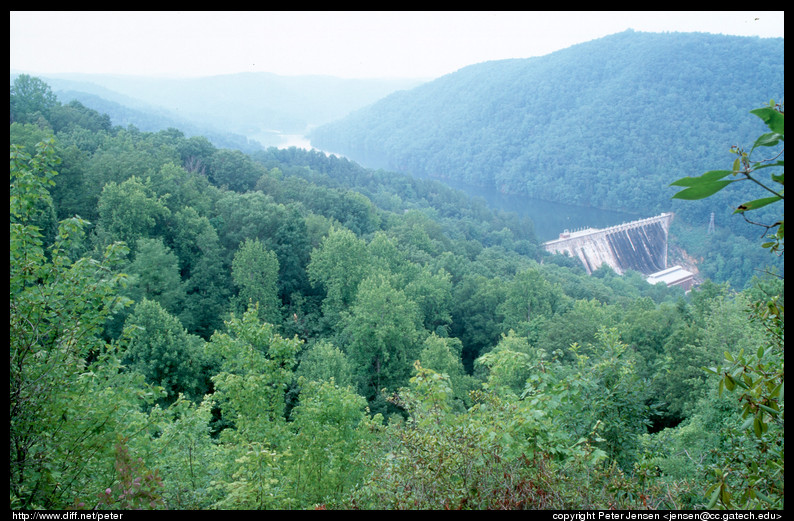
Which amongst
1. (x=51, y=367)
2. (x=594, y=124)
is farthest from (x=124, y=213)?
(x=594, y=124)

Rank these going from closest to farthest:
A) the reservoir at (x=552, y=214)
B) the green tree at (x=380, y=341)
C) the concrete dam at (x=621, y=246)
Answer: the green tree at (x=380, y=341)
the concrete dam at (x=621, y=246)
the reservoir at (x=552, y=214)

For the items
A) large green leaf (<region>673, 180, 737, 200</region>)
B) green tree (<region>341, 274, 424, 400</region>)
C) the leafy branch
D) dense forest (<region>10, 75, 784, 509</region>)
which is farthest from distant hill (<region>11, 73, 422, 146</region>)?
large green leaf (<region>673, 180, 737, 200</region>)

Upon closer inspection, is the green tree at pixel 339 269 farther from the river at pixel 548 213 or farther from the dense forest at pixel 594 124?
the dense forest at pixel 594 124

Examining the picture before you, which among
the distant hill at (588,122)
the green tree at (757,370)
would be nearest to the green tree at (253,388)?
the green tree at (757,370)

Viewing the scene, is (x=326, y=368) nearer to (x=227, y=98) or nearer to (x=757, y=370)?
(x=757, y=370)

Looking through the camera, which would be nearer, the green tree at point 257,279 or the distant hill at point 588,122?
the green tree at point 257,279

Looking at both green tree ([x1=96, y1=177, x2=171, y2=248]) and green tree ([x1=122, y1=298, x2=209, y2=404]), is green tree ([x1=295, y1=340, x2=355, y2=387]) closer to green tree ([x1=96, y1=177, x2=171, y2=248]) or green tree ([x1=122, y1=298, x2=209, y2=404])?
green tree ([x1=122, y1=298, x2=209, y2=404])

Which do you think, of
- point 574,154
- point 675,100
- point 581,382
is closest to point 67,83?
point 574,154
